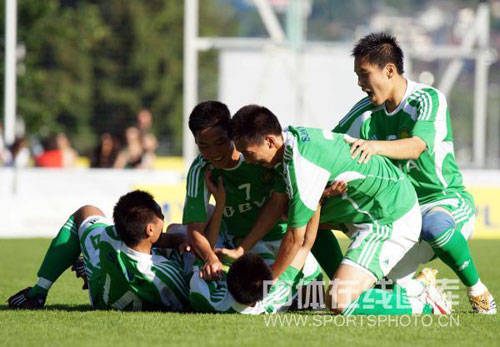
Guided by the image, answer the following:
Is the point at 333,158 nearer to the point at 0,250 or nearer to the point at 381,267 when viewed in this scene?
the point at 381,267

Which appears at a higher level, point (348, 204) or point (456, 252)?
point (348, 204)

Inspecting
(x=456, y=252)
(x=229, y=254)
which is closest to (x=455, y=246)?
(x=456, y=252)

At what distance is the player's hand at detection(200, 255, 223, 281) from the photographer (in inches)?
275

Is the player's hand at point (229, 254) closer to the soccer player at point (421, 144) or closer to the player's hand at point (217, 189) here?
the player's hand at point (217, 189)

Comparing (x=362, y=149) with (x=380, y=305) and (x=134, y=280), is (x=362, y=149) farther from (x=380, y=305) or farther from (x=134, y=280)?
(x=134, y=280)

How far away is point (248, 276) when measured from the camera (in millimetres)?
6777

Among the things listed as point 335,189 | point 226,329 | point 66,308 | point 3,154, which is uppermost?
point 335,189

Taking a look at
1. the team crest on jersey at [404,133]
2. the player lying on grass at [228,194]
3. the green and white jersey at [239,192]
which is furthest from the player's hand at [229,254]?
the team crest on jersey at [404,133]

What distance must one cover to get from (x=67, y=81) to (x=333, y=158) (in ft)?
109

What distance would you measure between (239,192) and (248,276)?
95cm

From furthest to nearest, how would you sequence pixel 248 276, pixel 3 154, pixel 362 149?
pixel 3 154 → pixel 362 149 → pixel 248 276

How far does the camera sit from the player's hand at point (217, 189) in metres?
7.38

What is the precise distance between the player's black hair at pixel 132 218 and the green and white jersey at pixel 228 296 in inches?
20.2

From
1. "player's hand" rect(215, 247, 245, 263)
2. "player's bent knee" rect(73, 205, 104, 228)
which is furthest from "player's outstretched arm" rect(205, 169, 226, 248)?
"player's bent knee" rect(73, 205, 104, 228)
